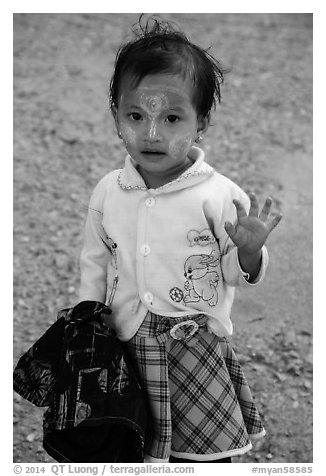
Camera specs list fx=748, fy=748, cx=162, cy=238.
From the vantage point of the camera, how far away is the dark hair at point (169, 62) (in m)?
1.94

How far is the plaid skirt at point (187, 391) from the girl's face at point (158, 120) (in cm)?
44

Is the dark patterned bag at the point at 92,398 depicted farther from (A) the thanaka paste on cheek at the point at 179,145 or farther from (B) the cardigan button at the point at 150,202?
(A) the thanaka paste on cheek at the point at 179,145

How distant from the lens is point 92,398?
2002mm

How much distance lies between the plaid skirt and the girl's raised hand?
288 millimetres

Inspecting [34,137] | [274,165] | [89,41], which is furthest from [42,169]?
[89,41]

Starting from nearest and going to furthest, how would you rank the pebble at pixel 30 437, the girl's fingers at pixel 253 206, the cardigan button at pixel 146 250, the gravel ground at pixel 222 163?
the girl's fingers at pixel 253 206 → the cardigan button at pixel 146 250 → the pebble at pixel 30 437 → the gravel ground at pixel 222 163

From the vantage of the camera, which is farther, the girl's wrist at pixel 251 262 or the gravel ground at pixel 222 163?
the gravel ground at pixel 222 163

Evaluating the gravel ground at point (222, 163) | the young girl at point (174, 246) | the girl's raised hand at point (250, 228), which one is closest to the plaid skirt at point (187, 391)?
the young girl at point (174, 246)

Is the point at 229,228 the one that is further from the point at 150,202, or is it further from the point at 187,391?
the point at 187,391

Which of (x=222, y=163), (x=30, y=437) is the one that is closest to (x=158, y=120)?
(x=30, y=437)

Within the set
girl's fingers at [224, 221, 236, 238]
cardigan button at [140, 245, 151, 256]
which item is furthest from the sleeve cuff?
cardigan button at [140, 245, 151, 256]

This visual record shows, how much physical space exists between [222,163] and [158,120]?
288 cm

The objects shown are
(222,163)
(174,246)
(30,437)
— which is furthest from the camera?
(222,163)
